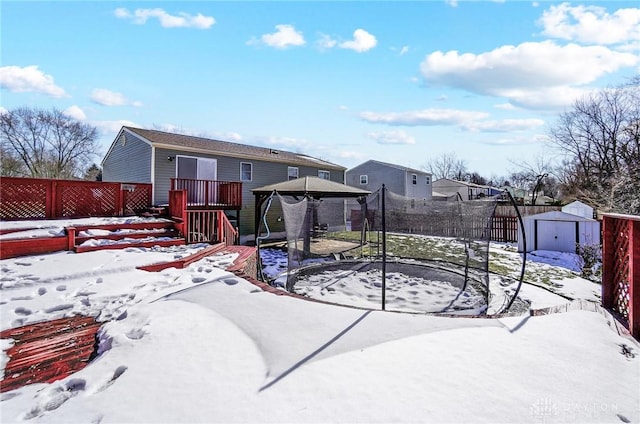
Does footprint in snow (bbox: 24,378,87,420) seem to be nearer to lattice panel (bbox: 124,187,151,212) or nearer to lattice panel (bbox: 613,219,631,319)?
lattice panel (bbox: 613,219,631,319)

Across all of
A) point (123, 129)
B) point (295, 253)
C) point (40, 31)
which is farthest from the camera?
point (123, 129)

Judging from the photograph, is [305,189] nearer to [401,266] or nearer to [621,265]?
[401,266]

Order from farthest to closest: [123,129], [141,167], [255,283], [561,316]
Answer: [123,129] < [141,167] < [255,283] < [561,316]

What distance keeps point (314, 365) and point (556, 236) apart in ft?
38.5

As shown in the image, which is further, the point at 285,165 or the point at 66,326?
the point at 285,165

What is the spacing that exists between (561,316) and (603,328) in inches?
12.6

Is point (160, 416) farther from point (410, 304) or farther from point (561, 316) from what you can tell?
point (410, 304)

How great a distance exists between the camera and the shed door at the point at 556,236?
1034cm

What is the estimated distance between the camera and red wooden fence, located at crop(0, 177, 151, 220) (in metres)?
7.74

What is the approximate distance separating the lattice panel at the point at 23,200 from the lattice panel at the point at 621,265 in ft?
37.4

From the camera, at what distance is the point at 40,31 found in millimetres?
6184

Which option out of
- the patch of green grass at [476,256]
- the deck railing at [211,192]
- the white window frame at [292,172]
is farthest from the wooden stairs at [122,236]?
the white window frame at [292,172]

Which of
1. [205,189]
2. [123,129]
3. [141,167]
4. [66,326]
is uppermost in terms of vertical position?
→ [123,129]

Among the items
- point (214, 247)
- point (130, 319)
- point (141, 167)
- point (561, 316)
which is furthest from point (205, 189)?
point (561, 316)
